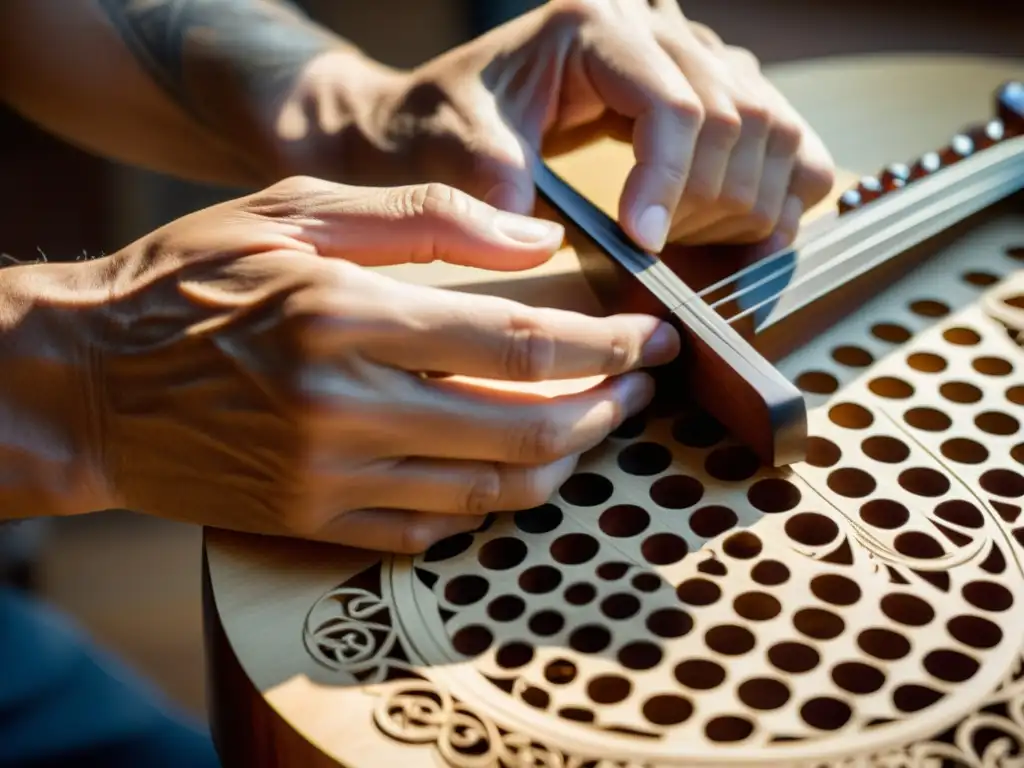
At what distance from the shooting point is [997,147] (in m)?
1.25

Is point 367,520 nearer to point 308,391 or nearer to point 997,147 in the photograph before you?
point 308,391

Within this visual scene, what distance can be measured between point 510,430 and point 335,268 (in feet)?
0.60

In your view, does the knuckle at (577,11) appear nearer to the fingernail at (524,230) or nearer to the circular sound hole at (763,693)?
the fingernail at (524,230)

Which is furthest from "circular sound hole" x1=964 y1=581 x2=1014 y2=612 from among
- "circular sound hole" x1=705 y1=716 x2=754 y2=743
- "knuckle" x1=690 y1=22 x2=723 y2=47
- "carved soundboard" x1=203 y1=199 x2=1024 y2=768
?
"knuckle" x1=690 y1=22 x2=723 y2=47

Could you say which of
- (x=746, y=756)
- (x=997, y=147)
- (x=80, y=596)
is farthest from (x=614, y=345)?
(x=80, y=596)

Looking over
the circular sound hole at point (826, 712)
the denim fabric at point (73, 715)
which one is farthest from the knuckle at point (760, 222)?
the denim fabric at point (73, 715)

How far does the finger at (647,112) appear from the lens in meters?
1.07

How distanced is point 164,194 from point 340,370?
7.84 feet

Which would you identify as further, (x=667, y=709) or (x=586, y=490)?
(x=586, y=490)

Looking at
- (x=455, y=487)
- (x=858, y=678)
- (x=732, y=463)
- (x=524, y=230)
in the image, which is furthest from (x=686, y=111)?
(x=858, y=678)

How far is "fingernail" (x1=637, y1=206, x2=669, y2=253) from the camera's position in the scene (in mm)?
1058

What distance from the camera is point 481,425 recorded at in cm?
88

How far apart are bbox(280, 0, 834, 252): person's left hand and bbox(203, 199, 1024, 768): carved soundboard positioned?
0.21 metres

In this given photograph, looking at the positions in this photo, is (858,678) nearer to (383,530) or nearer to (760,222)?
(383,530)
